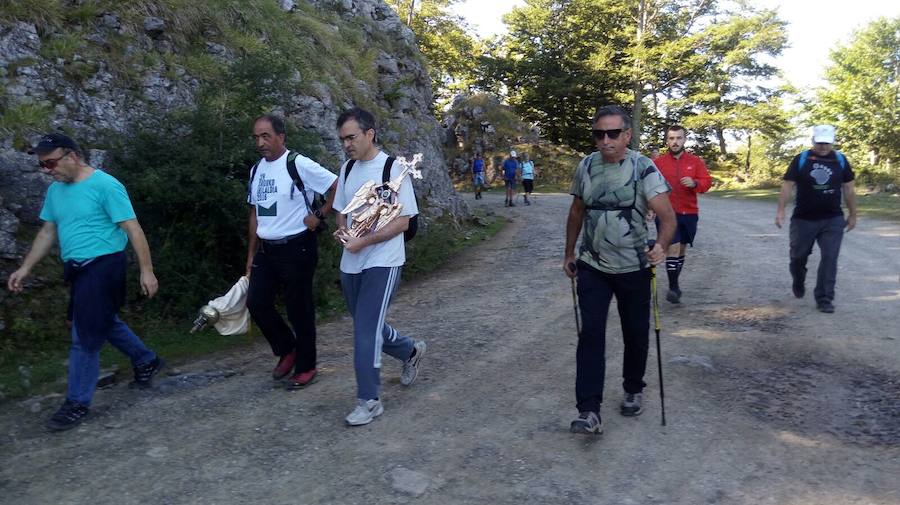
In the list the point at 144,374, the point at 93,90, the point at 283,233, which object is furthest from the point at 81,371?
the point at 93,90

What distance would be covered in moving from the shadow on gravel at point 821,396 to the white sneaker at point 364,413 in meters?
2.56

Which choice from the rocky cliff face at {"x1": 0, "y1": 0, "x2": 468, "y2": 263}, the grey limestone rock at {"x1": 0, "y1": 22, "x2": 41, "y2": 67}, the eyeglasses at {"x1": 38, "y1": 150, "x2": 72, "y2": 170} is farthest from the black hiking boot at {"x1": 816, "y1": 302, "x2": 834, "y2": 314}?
the grey limestone rock at {"x1": 0, "y1": 22, "x2": 41, "y2": 67}

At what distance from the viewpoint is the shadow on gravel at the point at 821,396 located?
14.7 ft

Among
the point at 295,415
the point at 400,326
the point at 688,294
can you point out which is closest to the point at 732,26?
the point at 688,294

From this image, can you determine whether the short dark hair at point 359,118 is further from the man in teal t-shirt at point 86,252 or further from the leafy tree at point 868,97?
the leafy tree at point 868,97

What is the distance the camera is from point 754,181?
108ft

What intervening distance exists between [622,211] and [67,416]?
13.0ft

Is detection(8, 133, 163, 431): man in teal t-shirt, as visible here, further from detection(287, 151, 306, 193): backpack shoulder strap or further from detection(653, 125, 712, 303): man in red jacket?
detection(653, 125, 712, 303): man in red jacket

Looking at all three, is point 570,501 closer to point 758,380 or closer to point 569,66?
point 758,380

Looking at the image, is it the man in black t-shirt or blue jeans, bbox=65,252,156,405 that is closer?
blue jeans, bbox=65,252,156,405

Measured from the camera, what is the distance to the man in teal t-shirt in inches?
186

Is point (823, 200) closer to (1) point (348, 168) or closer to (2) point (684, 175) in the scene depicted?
(2) point (684, 175)

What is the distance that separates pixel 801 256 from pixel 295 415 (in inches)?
230

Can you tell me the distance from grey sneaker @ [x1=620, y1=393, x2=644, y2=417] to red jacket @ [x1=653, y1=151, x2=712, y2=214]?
360 centimetres
